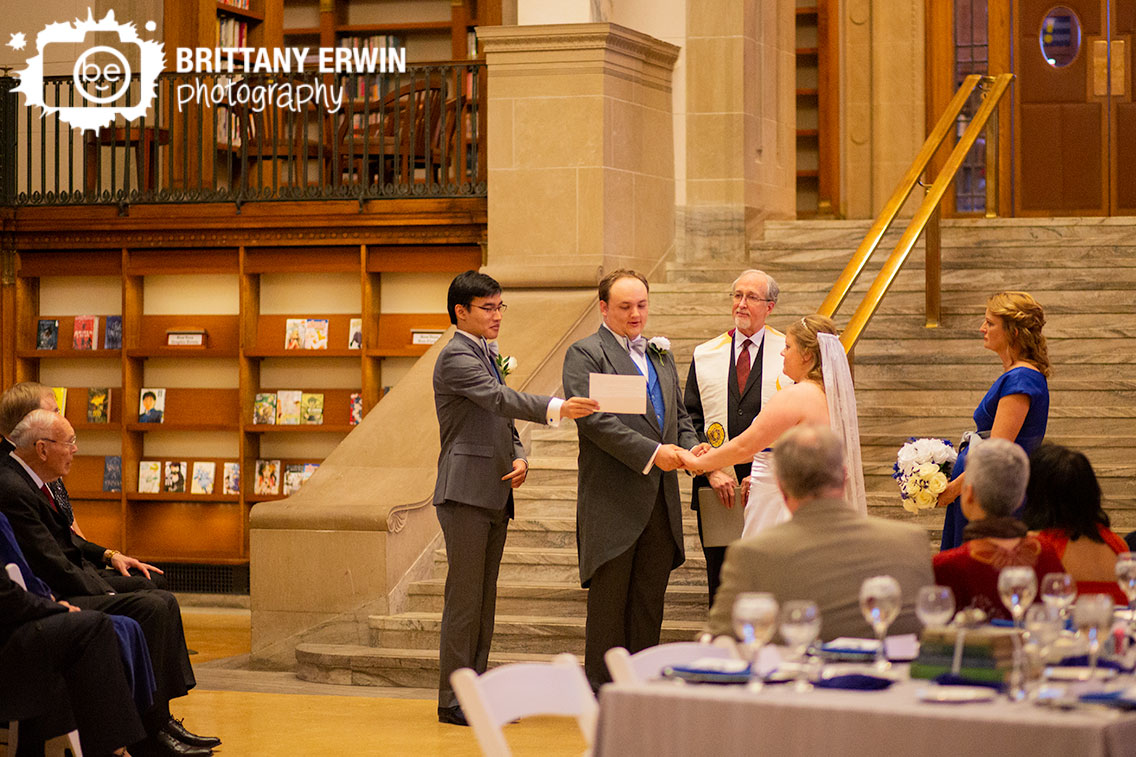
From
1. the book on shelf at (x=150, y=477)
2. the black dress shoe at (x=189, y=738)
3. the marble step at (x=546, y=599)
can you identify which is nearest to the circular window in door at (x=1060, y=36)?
the marble step at (x=546, y=599)

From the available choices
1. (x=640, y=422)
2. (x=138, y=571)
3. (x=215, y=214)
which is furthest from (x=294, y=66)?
(x=640, y=422)

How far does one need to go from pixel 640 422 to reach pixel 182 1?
6.61 m

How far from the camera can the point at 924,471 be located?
529 centimetres

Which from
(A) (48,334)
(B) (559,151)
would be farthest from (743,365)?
(A) (48,334)

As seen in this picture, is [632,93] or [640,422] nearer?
[640,422]

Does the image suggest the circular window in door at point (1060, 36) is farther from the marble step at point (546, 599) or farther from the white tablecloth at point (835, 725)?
the white tablecloth at point (835, 725)

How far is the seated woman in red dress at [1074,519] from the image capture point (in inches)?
147

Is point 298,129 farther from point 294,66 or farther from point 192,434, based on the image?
point 192,434

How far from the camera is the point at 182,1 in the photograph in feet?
35.6

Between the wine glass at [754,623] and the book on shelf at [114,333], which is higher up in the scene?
the book on shelf at [114,333]

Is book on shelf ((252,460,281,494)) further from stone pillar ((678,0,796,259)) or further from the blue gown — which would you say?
the blue gown

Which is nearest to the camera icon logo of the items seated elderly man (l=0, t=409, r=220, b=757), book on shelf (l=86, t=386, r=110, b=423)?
book on shelf (l=86, t=386, r=110, b=423)

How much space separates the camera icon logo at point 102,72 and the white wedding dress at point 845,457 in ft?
20.9

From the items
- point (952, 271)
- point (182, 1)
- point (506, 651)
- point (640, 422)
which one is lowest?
point (506, 651)
